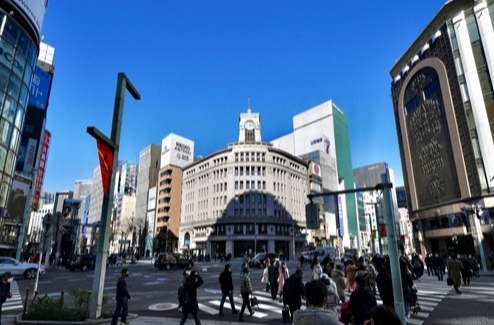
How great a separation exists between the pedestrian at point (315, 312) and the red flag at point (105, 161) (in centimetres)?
856

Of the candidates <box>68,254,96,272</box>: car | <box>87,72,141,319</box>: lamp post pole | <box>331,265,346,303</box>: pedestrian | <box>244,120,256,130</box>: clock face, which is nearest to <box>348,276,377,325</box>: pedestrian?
<box>331,265,346,303</box>: pedestrian

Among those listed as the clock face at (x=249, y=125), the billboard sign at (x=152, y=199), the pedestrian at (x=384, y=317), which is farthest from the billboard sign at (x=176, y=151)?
the pedestrian at (x=384, y=317)

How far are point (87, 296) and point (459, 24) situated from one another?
49.6m

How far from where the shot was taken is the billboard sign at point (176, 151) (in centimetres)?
11244

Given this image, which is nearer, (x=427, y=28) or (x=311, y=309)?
(x=311, y=309)

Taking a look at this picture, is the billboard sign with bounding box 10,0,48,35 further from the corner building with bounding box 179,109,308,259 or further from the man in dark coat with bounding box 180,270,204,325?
the corner building with bounding box 179,109,308,259

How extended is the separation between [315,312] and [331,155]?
13143 cm

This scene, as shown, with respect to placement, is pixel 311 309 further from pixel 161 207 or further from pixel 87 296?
pixel 161 207

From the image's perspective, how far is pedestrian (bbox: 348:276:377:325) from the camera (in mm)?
5505

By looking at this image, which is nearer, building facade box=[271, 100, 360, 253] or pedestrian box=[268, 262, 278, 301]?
pedestrian box=[268, 262, 278, 301]

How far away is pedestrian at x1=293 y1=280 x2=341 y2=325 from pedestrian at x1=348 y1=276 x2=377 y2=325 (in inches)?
111

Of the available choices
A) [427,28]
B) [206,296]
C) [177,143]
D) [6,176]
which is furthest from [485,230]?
[177,143]

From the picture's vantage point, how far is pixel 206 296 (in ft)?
49.7

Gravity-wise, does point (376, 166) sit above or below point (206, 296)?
above
